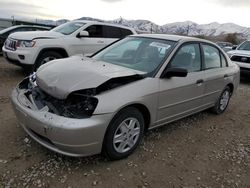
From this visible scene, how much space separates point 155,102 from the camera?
12.6 feet

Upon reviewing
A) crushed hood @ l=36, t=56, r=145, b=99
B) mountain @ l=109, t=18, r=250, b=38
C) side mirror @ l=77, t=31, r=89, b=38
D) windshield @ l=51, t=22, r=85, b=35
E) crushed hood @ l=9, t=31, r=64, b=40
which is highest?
mountain @ l=109, t=18, r=250, b=38

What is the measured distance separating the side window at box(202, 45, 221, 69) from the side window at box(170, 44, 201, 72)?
0.25m

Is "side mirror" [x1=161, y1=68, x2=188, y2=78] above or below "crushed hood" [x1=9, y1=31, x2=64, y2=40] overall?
below

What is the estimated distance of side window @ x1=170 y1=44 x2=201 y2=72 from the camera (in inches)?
169

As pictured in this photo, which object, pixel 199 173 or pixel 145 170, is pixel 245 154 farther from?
pixel 145 170

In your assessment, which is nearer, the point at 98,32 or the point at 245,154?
the point at 245,154

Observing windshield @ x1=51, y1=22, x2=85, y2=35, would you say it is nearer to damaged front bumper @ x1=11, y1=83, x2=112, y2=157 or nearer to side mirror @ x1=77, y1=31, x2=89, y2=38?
side mirror @ x1=77, y1=31, x2=89, y2=38

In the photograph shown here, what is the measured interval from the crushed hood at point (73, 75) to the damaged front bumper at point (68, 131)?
0.30m

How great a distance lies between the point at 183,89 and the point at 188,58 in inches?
24.0

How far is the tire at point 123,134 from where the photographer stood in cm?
331

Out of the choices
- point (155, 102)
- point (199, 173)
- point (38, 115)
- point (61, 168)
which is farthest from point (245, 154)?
point (38, 115)

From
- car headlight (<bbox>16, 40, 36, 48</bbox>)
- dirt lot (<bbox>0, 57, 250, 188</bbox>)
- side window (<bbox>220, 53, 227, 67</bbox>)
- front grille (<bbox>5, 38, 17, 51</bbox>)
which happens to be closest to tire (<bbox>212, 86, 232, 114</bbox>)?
side window (<bbox>220, 53, 227, 67</bbox>)

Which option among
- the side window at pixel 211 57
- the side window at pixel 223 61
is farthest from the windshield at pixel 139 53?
the side window at pixel 223 61

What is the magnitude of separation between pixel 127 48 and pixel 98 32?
4.35 m
